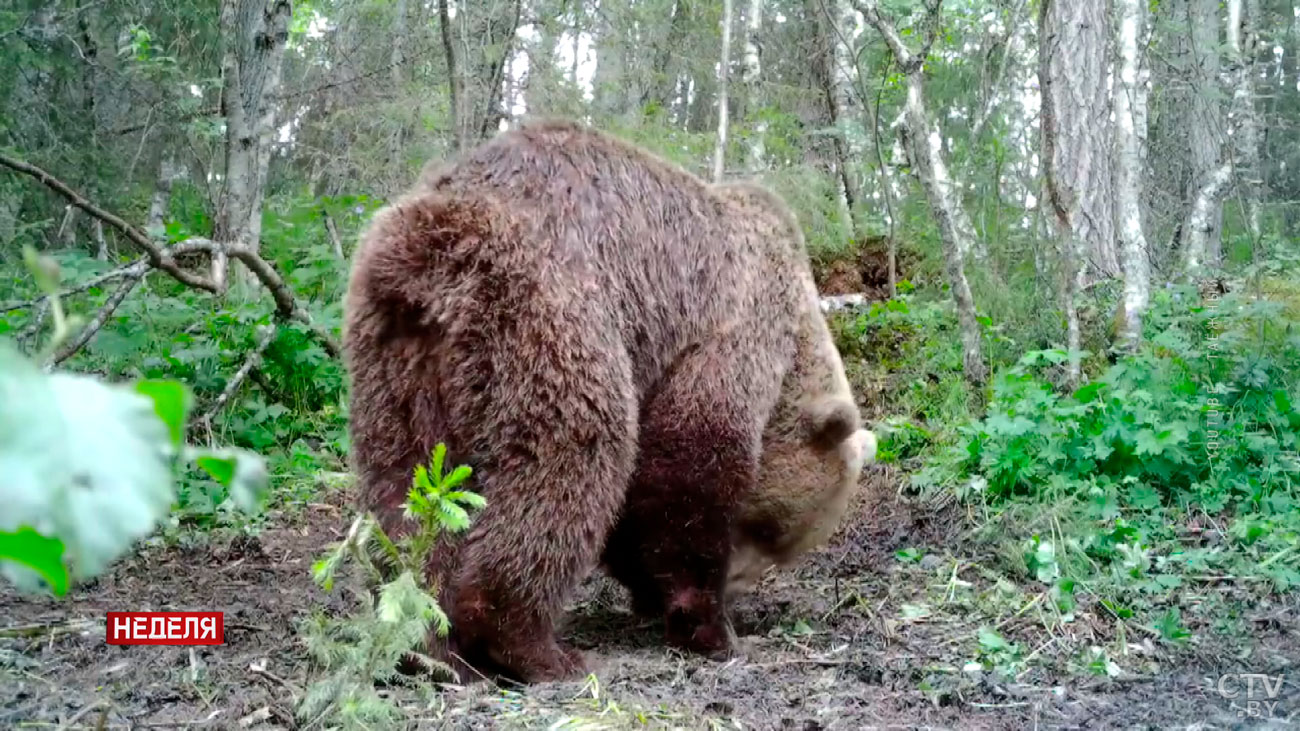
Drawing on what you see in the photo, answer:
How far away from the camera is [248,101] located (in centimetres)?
912

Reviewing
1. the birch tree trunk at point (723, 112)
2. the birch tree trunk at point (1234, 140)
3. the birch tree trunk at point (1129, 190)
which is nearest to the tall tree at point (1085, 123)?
the birch tree trunk at point (1129, 190)

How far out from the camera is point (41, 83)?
10977mm

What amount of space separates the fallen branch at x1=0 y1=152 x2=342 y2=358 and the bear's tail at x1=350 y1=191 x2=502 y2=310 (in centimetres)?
177

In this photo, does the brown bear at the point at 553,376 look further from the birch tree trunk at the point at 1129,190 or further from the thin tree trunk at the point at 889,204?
the thin tree trunk at the point at 889,204

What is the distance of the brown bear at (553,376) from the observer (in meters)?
4.13

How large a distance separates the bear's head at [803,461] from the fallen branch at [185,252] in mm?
2504

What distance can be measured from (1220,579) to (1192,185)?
10.0m

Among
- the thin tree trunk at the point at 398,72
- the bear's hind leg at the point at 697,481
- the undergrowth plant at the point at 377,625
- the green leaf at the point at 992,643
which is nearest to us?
the undergrowth plant at the point at 377,625

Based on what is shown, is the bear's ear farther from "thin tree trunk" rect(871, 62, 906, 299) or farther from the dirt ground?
"thin tree trunk" rect(871, 62, 906, 299)

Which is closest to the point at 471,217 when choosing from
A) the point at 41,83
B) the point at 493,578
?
the point at 493,578

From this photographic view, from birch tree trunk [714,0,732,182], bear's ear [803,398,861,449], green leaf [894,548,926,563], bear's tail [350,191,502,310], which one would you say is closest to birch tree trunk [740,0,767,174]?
birch tree trunk [714,0,732,182]

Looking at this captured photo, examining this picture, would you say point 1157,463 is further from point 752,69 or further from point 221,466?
point 752,69

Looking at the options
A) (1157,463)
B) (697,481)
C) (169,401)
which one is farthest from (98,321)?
(1157,463)

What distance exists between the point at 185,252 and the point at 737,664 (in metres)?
3.77
